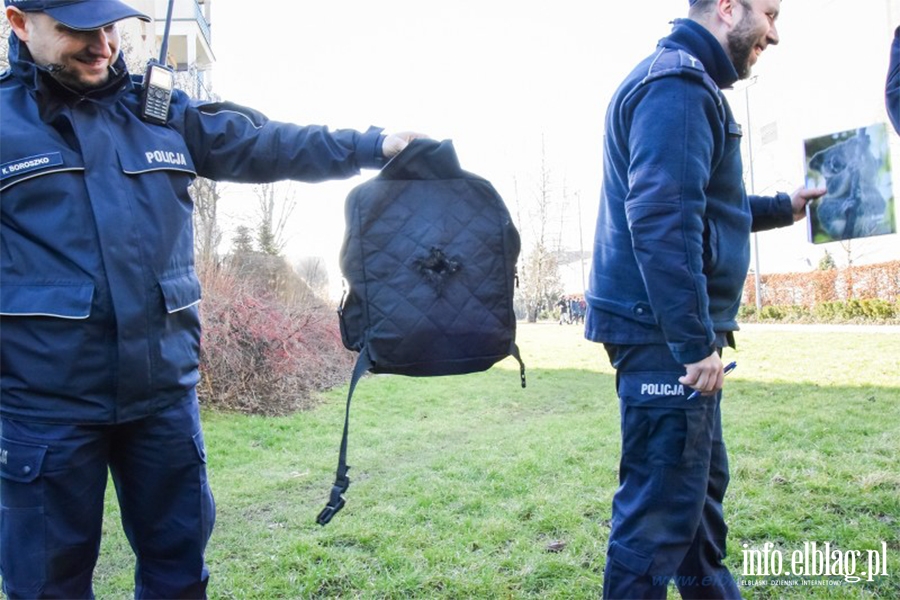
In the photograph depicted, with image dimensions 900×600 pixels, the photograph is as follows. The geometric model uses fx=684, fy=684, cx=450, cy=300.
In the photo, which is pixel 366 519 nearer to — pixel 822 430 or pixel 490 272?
pixel 490 272

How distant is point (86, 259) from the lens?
189 cm

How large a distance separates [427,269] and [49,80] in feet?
4.03

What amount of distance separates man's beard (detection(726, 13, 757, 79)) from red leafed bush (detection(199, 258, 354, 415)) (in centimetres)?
771

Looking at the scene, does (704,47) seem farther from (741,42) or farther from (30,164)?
(30,164)

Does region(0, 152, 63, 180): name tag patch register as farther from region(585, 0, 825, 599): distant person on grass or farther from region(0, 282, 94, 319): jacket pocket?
region(585, 0, 825, 599): distant person on grass

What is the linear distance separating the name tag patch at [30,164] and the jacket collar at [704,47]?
75.3 inches

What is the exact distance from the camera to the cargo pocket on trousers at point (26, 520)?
1878 millimetres

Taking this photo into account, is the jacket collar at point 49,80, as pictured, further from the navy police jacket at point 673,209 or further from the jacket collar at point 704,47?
the jacket collar at point 704,47

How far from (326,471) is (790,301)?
21.5 meters

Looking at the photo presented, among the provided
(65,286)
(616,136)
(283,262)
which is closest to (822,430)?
(616,136)

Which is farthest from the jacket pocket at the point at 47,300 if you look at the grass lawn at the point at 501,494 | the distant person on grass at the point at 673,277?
the grass lawn at the point at 501,494

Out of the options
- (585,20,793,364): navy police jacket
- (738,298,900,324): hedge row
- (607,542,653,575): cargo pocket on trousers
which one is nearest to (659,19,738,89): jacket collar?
(585,20,793,364): navy police jacket

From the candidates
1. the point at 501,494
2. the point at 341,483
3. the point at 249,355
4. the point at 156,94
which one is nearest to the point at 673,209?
the point at 341,483

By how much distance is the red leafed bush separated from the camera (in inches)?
361
